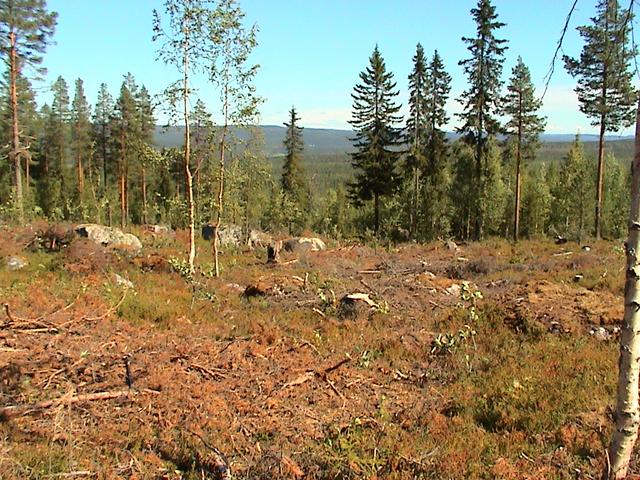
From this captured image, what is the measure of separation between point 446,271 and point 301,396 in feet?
34.7

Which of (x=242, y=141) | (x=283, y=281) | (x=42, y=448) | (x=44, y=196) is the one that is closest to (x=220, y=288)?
(x=283, y=281)

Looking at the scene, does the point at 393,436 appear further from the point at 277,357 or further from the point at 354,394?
the point at 277,357

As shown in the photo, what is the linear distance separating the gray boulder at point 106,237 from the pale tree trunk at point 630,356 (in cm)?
1634

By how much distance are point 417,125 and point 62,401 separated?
31.5m

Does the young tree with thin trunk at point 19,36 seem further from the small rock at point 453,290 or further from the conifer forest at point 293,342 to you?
the small rock at point 453,290

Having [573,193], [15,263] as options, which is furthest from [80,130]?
[573,193]

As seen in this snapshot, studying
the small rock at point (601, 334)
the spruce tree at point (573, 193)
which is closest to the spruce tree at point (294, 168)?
the spruce tree at point (573, 193)

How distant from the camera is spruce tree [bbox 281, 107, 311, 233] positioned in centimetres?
4275

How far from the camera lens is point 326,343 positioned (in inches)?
374

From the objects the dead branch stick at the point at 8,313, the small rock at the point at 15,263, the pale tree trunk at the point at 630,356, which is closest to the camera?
the pale tree trunk at the point at 630,356

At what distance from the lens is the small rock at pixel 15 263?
13883 millimetres

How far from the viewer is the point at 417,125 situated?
1359 inches

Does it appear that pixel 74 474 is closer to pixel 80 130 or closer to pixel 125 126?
pixel 125 126

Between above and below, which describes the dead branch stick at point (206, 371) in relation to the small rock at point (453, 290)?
below
